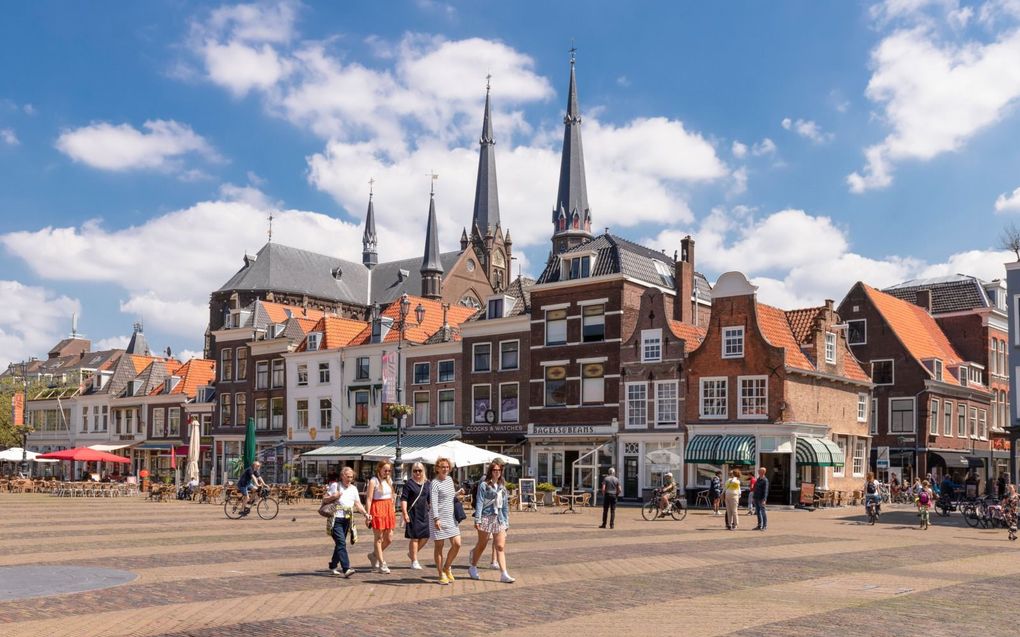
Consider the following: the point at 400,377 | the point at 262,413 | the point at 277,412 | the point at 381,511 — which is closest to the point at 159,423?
the point at 262,413

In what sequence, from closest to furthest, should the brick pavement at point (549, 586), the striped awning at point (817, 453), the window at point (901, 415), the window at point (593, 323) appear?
the brick pavement at point (549, 586) < the striped awning at point (817, 453) < the window at point (593, 323) < the window at point (901, 415)

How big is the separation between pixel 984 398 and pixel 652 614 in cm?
5462

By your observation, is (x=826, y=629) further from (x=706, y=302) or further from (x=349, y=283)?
(x=349, y=283)

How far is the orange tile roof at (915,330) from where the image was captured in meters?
56.4

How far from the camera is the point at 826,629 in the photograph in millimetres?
11344

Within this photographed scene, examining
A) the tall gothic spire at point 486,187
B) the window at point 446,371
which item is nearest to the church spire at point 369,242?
the tall gothic spire at point 486,187

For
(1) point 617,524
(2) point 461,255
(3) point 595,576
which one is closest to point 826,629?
(3) point 595,576

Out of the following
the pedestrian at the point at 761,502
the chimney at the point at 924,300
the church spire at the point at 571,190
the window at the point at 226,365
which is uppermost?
the church spire at the point at 571,190

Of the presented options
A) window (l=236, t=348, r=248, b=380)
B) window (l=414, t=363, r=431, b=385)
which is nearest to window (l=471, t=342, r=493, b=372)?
window (l=414, t=363, r=431, b=385)

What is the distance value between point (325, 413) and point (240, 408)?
30.6 ft

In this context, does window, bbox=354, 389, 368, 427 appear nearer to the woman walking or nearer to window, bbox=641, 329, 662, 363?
window, bbox=641, 329, 662, 363

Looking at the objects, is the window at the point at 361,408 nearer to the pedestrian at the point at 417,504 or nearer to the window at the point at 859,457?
the window at the point at 859,457

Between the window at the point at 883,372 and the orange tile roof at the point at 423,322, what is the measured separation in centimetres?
2289

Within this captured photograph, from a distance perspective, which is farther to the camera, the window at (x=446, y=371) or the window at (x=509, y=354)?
the window at (x=446, y=371)
